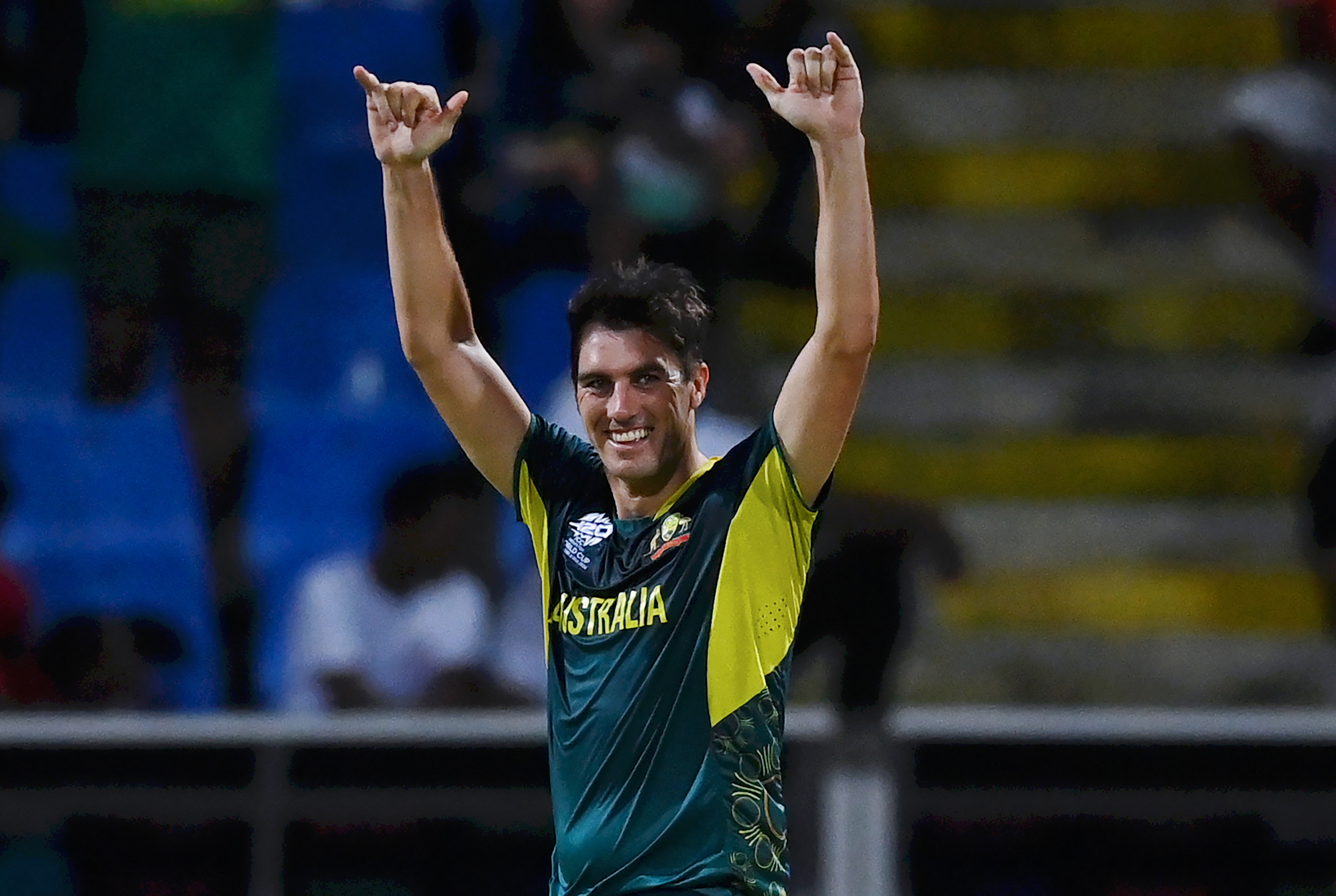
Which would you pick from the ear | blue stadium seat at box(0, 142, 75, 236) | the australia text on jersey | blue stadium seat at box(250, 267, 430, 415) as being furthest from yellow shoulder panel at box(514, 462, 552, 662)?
blue stadium seat at box(0, 142, 75, 236)

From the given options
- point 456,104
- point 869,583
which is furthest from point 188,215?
point 456,104

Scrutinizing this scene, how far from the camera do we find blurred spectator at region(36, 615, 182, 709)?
6258 mm

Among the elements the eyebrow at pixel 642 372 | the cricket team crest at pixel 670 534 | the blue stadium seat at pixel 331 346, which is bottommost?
the cricket team crest at pixel 670 534

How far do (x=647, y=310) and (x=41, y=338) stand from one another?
4445mm

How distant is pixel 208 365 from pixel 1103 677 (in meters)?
3.56

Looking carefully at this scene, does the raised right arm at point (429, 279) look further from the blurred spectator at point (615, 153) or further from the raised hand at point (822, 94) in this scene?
the blurred spectator at point (615, 153)

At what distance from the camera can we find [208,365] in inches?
265

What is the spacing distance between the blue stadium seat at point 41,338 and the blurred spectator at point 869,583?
Result: 296 centimetres

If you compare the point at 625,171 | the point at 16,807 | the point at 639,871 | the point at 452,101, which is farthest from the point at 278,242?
the point at 639,871

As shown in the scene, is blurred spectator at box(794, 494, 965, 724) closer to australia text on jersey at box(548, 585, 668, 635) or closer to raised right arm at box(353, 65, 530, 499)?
raised right arm at box(353, 65, 530, 499)

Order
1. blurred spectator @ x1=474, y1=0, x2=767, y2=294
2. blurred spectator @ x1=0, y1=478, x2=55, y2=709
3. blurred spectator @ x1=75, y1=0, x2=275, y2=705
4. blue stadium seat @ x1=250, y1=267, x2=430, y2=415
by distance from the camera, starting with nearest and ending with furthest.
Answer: blurred spectator @ x1=0, y1=478, x2=55, y2=709
blurred spectator @ x1=75, y1=0, x2=275, y2=705
blue stadium seat @ x1=250, y1=267, x2=430, y2=415
blurred spectator @ x1=474, y1=0, x2=767, y2=294

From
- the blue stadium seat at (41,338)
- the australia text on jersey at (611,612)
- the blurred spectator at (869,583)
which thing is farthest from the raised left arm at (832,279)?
the blue stadium seat at (41,338)

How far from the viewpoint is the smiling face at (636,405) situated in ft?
10.1

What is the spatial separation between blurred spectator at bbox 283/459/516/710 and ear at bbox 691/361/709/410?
314 cm
